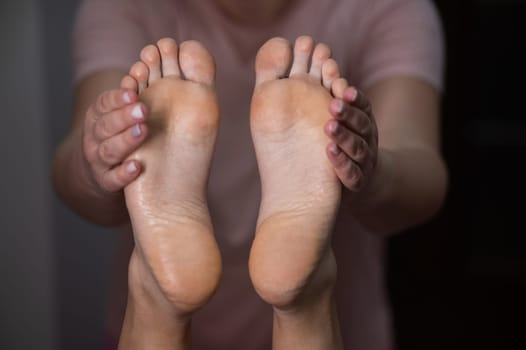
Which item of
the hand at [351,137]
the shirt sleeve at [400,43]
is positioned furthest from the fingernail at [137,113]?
the shirt sleeve at [400,43]

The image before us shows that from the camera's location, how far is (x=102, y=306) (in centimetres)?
99

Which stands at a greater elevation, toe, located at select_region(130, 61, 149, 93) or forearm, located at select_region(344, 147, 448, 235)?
toe, located at select_region(130, 61, 149, 93)

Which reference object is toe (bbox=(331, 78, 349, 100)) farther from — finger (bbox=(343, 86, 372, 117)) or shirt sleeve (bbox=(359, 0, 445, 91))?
shirt sleeve (bbox=(359, 0, 445, 91))

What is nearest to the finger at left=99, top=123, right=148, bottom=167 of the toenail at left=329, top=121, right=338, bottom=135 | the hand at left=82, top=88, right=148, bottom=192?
the hand at left=82, top=88, right=148, bottom=192

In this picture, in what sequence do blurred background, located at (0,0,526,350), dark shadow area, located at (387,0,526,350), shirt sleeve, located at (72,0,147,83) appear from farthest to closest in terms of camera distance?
dark shadow area, located at (387,0,526,350) < blurred background, located at (0,0,526,350) < shirt sleeve, located at (72,0,147,83)

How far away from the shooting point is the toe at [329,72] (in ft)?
1.48

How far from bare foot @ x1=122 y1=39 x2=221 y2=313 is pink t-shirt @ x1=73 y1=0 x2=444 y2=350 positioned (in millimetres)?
142

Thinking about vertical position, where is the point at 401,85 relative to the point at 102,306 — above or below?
above

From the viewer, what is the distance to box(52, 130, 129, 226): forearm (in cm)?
49

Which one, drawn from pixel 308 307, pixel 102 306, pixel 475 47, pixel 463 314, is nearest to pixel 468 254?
pixel 463 314

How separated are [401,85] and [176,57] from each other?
0.70ft

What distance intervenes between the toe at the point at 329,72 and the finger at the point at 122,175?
13 cm

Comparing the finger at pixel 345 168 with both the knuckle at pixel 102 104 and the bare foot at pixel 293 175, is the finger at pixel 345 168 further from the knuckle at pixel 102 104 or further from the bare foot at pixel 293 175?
the knuckle at pixel 102 104

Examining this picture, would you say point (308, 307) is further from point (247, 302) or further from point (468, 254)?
point (468, 254)
